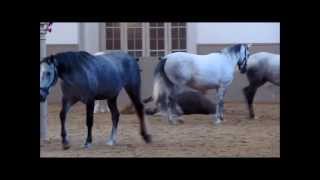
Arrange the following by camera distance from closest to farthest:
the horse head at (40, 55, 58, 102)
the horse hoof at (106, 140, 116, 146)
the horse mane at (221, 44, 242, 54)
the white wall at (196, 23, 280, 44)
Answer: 1. the horse head at (40, 55, 58, 102)
2. the horse hoof at (106, 140, 116, 146)
3. the white wall at (196, 23, 280, 44)
4. the horse mane at (221, 44, 242, 54)

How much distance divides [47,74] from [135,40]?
304 centimetres

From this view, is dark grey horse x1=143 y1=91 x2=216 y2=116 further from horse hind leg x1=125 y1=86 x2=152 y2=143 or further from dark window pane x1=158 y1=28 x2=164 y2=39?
horse hind leg x1=125 y1=86 x2=152 y2=143

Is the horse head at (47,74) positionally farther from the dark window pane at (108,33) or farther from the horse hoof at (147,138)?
the dark window pane at (108,33)

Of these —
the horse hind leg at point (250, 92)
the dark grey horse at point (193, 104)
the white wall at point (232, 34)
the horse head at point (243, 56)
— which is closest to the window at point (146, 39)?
the white wall at point (232, 34)

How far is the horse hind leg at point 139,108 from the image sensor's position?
27.8 ft

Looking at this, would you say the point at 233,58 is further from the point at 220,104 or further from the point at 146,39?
the point at 146,39

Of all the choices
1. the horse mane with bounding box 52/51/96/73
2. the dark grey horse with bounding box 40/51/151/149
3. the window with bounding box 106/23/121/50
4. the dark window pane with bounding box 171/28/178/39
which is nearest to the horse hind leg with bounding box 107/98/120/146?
the dark grey horse with bounding box 40/51/151/149

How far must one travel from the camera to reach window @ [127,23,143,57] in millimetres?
10268

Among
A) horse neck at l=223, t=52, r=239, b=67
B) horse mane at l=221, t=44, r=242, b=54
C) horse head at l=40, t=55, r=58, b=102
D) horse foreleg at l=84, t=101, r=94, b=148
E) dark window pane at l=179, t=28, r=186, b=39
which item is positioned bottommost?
horse foreleg at l=84, t=101, r=94, b=148

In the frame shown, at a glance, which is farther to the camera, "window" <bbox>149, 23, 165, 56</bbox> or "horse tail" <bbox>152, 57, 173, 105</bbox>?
"window" <bbox>149, 23, 165, 56</bbox>

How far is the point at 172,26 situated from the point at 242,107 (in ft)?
5.39
